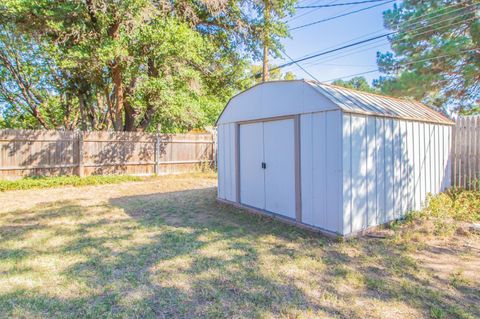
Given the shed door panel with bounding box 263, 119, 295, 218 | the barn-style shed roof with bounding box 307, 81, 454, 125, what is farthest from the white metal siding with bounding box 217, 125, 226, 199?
the barn-style shed roof with bounding box 307, 81, 454, 125

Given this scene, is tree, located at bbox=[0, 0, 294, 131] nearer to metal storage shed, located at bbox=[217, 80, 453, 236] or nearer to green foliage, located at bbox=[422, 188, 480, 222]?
metal storage shed, located at bbox=[217, 80, 453, 236]

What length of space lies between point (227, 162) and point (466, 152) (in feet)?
17.0

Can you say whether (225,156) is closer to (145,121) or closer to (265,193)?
(265,193)

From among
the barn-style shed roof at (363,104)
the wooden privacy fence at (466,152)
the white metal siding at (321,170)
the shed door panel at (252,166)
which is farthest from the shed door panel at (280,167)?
the wooden privacy fence at (466,152)

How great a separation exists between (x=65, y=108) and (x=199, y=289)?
1268 cm

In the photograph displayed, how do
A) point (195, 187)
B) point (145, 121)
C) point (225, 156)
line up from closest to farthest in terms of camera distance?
point (225, 156) < point (195, 187) < point (145, 121)

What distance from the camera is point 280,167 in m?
4.72

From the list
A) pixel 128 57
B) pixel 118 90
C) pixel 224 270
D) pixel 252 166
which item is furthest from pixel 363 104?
pixel 118 90

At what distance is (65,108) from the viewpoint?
40.9ft

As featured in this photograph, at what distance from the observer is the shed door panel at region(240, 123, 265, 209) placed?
5148mm

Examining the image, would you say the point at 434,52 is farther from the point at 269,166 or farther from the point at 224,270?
the point at 224,270

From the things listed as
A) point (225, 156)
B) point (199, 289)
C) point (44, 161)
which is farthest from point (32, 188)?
point (199, 289)

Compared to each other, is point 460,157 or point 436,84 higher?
point 436,84

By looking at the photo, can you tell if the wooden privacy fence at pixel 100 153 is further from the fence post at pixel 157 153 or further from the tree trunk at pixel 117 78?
the tree trunk at pixel 117 78
